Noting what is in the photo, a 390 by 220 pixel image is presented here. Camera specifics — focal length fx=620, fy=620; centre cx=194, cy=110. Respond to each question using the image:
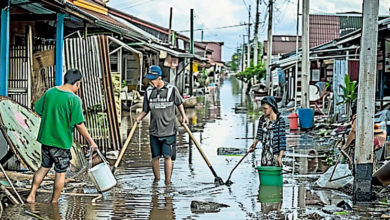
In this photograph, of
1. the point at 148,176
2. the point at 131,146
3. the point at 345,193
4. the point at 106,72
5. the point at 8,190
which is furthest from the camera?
the point at 131,146

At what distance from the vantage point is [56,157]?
7.44 metres

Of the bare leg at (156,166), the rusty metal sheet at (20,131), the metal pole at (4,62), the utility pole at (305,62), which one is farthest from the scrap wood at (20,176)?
the utility pole at (305,62)

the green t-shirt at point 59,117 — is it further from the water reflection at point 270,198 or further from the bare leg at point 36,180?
the water reflection at point 270,198

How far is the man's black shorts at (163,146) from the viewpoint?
9.63m

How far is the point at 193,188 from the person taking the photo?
9.41 m

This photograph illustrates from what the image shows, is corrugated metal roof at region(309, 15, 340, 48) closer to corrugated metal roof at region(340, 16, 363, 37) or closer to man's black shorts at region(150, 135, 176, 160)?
corrugated metal roof at region(340, 16, 363, 37)

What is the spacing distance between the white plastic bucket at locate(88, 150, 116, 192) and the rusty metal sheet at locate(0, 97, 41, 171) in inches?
49.1

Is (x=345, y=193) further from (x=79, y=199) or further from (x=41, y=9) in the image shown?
(x=41, y=9)

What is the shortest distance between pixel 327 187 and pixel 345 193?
40 cm

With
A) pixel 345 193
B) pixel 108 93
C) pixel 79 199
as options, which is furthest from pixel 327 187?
pixel 108 93

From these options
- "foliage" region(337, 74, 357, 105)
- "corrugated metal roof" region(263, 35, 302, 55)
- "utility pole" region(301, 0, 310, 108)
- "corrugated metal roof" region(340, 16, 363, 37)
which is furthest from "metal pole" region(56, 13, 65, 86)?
"corrugated metal roof" region(263, 35, 302, 55)

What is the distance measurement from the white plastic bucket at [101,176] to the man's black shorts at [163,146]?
1.62 m

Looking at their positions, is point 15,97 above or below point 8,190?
above

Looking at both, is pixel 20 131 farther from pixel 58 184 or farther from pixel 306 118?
pixel 306 118
